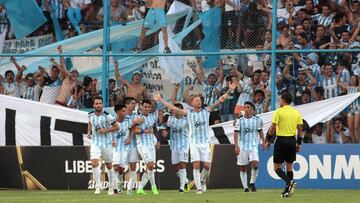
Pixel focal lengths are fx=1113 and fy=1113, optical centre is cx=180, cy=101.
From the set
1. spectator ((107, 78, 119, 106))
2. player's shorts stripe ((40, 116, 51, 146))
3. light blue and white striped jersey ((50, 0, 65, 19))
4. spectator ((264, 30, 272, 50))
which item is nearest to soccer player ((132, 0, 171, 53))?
spectator ((107, 78, 119, 106))

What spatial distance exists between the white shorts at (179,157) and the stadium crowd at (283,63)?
74.4 inches

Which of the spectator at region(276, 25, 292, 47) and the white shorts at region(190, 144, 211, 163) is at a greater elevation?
the spectator at region(276, 25, 292, 47)

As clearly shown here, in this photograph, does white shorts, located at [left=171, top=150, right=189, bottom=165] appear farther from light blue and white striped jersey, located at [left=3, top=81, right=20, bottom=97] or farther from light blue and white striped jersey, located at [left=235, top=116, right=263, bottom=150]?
light blue and white striped jersey, located at [left=3, top=81, right=20, bottom=97]

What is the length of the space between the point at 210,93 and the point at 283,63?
6.28 feet

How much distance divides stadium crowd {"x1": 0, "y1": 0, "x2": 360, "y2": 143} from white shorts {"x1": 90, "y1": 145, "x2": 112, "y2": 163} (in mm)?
2742

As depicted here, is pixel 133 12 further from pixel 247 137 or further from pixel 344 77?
pixel 344 77

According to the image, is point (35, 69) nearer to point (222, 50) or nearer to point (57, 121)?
point (57, 121)

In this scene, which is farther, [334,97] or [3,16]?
[3,16]

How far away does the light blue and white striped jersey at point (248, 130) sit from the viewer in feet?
83.6

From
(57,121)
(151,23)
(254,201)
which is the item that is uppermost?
(151,23)

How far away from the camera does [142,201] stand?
65.1 ft

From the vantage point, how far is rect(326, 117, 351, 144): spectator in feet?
85.3

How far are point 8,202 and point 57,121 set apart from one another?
26.7 feet

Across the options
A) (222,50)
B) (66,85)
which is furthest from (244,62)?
(66,85)
